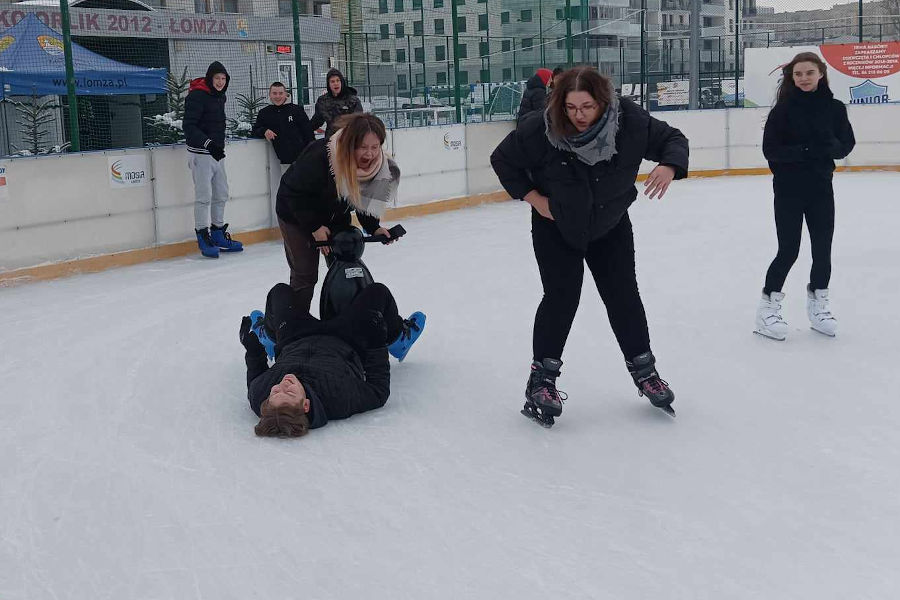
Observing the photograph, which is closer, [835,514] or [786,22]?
[835,514]

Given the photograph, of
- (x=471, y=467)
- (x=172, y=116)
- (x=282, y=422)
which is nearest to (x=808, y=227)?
(x=471, y=467)

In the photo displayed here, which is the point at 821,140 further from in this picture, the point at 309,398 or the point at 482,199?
the point at 482,199

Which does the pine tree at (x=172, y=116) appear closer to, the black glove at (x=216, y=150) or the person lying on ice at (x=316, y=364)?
the black glove at (x=216, y=150)

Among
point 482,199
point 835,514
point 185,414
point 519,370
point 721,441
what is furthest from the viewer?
point 482,199

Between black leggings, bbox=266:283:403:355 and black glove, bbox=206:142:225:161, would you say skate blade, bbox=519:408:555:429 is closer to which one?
black leggings, bbox=266:283:403:355

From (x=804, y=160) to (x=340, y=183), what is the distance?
86.5 inches

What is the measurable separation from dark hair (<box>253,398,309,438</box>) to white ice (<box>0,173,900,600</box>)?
0.15ft

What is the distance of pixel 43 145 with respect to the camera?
335 inches

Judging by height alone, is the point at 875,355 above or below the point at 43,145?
below

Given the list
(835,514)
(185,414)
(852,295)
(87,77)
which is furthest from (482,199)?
(835,514)

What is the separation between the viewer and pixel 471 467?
11.8 ft

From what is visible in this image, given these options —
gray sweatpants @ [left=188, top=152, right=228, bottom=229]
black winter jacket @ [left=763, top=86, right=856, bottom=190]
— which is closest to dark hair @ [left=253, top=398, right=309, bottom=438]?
black winter jacket @ [left=763, top=86, right=856, bottom=190]

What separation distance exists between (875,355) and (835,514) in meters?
2.07

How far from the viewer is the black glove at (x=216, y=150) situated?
8.77m
